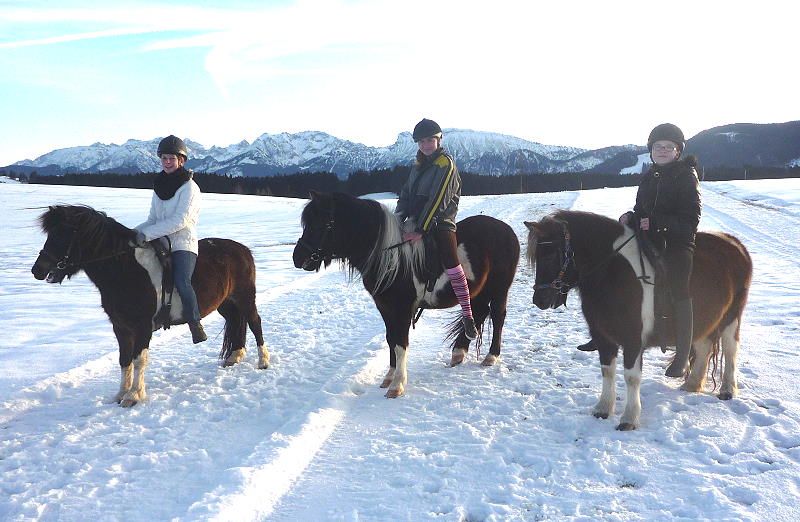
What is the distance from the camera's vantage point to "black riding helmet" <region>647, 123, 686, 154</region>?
4065 millimetres

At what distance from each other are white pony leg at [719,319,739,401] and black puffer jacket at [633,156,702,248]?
1.08 meters

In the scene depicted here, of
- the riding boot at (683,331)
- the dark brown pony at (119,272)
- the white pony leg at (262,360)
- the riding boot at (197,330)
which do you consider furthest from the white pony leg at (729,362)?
the dark brown pony at (119,272)

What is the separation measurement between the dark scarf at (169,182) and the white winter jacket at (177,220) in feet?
0.14

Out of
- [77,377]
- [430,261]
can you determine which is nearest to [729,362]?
[430,261]

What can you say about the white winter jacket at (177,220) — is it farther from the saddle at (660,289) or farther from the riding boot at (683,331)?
the riding boot at (683,331)

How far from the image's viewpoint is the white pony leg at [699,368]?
4518 mm

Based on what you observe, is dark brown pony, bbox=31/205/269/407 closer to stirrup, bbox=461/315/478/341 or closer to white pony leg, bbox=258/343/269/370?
white pony leg, bbox=258/343/269/370

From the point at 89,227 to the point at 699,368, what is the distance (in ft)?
19.4

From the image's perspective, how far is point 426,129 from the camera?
511 cm

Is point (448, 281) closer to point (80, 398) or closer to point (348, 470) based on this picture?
point (348, 470)

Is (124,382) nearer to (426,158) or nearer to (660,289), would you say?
(426,158)

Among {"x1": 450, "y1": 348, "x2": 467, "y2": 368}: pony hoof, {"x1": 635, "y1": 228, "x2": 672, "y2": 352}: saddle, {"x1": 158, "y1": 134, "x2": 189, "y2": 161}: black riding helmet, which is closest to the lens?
A: {"x1": 635, "y1": 228, "x2": 672, "y2": 352}: saddle

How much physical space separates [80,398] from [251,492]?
2701 millimetres

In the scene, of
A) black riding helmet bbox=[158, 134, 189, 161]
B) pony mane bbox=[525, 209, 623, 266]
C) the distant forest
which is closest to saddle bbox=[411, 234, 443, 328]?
pony mane bbox=[525, 209, 623, 266]
